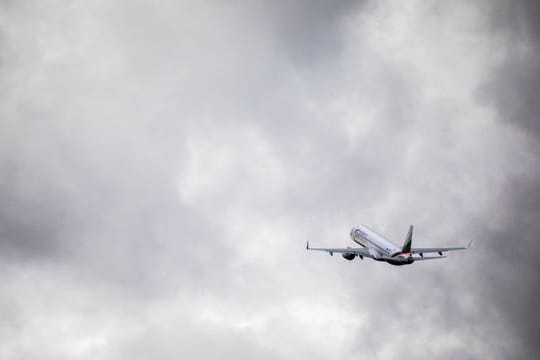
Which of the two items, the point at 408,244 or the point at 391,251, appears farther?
the point at 391,251

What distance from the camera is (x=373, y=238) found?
199 m

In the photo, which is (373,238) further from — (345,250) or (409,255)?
(409,255)

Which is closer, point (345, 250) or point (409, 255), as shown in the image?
point (409, 255)

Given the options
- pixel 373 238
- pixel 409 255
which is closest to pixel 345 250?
pixel 373 238

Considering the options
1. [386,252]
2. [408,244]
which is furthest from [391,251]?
[408,244]

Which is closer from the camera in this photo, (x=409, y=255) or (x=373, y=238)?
(x=409, y=255)

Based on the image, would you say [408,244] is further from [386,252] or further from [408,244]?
[386,252]

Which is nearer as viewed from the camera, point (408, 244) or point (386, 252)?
point (408, 244)

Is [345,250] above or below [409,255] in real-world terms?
above

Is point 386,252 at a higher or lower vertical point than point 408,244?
higher

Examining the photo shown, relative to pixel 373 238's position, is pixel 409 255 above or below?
below

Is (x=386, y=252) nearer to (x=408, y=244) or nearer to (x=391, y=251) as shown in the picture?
(x=391, y=251)

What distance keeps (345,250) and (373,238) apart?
11.6 m

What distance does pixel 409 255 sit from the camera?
6801 inches
